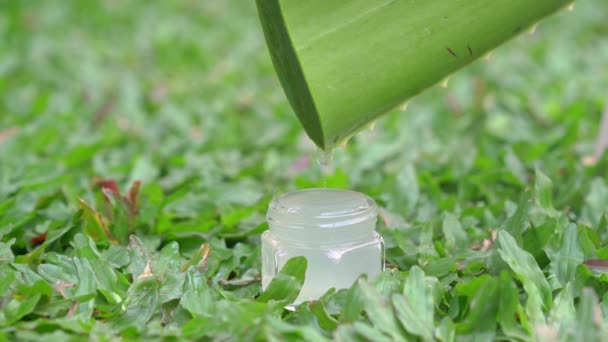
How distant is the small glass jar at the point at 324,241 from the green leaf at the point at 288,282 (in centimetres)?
A: 3

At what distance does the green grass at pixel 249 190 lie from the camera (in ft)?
3.14

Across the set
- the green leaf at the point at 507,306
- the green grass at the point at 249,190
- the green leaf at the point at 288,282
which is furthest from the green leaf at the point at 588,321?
the green leaf at the point at 288,282

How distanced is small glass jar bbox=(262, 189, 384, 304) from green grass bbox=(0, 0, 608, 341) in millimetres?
38

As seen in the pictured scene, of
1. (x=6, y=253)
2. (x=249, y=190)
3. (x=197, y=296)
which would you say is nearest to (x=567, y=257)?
(x=197, y=296)

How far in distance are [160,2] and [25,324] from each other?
2891mm

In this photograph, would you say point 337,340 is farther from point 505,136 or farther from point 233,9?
point 233,9

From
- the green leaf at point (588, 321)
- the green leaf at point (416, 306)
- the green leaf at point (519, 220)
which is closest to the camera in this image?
the green leaf at point (588, 321)

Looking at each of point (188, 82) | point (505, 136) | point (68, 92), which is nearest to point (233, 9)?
point (188, 82)

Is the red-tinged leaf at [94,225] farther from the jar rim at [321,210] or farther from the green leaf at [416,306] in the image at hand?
the green leaf at [416,306]

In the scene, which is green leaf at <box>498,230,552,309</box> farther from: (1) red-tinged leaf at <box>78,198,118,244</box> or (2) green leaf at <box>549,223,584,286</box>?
(1) red-tinged leaf at <box>78,198,118,244</box>

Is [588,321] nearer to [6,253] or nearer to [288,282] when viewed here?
[288,282]

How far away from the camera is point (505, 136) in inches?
77.5

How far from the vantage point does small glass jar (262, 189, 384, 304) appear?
105 cm

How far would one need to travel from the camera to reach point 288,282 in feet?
3.36
